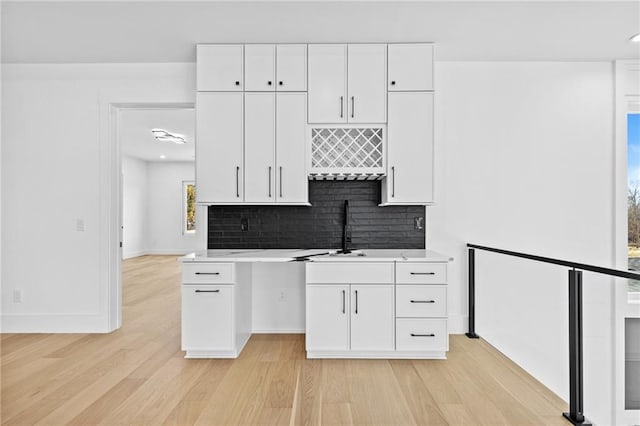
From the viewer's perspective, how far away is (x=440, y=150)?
3.75 meters

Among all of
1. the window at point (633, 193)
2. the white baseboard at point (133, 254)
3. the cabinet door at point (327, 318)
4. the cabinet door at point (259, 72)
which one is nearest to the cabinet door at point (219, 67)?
the cabinet door at point (259, 72)

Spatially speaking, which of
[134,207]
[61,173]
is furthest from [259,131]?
[134,207]

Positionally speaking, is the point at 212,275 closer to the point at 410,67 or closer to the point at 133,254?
the point at 410,67

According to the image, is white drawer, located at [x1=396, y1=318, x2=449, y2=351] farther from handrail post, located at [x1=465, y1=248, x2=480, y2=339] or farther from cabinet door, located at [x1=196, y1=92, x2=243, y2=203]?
cabinet door, located at [x1=196, y1=92, x2=243, y2=203]

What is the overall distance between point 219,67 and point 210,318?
6.80ft

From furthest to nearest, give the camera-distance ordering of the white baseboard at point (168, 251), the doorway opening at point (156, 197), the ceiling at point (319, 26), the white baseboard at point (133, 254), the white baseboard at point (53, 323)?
the white baseboard at point (168, 251) → the white baseboard at point (133, 254) → the doorway opening at point (156, 197) → the white baseboard at point (53, 323) → the ceiling at point (319, 26)

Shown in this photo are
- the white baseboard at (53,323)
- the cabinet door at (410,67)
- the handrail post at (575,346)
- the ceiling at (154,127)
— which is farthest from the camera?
the ceiling at (154,127)

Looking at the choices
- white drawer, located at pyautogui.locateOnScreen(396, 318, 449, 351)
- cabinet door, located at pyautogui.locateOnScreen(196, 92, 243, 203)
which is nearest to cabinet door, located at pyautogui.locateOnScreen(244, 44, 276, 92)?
cabinet door, located at pyautogui.locateOnScreen(196, 92, 243, 203)

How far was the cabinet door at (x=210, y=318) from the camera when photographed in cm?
304

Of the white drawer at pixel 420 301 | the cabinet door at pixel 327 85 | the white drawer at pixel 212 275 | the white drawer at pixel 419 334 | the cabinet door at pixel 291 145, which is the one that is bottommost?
→ the white drawer at pixel 419 334

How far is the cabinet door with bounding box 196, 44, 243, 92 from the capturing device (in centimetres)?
336

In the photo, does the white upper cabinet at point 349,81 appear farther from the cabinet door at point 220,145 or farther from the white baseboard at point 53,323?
the white baseboard at point 53,323

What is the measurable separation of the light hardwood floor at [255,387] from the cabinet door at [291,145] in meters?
1.40

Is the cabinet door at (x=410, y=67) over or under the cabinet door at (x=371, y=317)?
over
